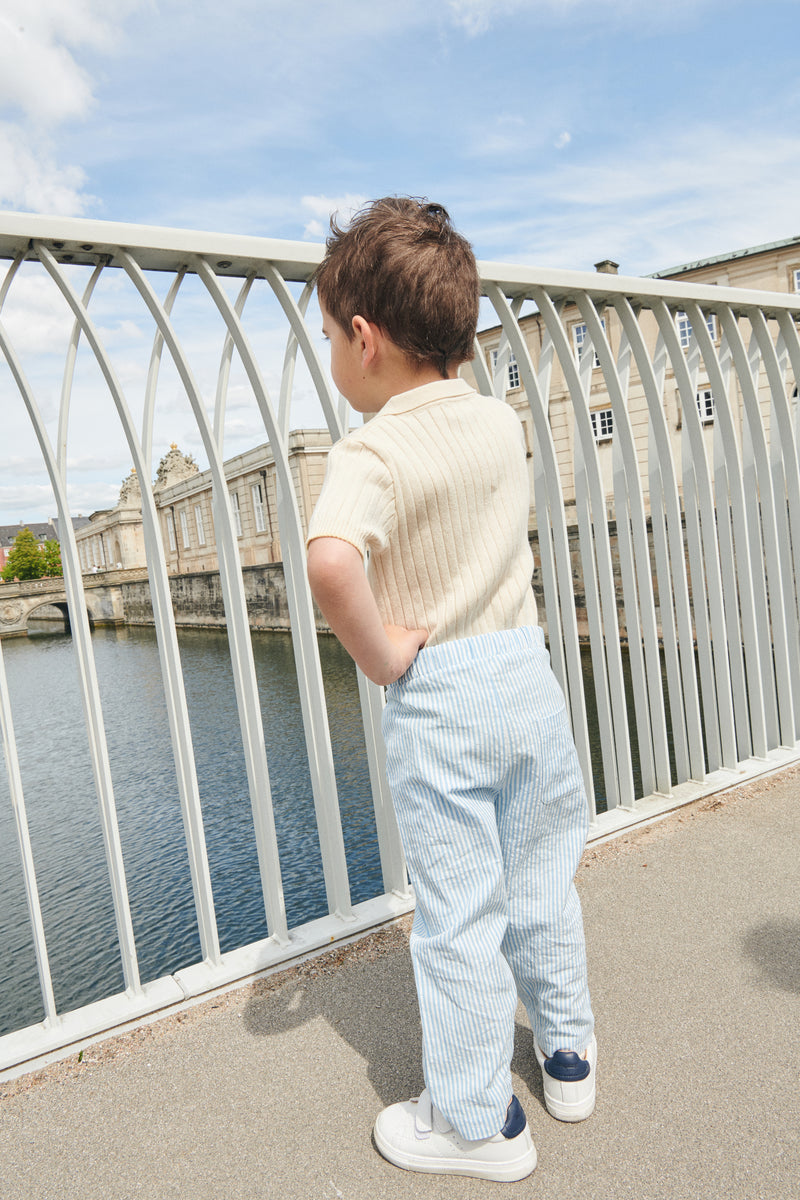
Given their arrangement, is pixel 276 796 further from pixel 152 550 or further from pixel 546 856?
pixel 546 856

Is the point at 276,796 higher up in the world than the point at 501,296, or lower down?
lower down

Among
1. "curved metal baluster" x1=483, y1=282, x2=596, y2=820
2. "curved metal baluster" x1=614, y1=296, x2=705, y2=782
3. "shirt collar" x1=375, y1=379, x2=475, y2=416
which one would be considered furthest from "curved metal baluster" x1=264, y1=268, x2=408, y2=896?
"curved metal baluster" x1=614, y1=296, x2=705, y2=782

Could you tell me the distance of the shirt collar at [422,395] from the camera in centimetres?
150

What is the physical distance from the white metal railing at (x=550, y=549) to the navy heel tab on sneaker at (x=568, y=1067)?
0.95 m

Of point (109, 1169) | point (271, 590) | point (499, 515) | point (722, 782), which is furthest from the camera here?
point (271, 590)

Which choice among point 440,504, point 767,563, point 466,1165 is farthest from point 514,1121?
point 767,563

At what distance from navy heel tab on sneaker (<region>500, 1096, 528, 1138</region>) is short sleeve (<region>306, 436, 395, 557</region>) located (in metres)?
1.09

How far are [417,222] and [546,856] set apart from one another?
1192 millimetres

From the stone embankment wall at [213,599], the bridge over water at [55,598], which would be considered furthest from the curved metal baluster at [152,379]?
the bridge over water at [55,598]

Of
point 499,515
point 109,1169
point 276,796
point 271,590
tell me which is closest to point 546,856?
point 499,515

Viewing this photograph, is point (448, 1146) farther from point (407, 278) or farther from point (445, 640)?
point (407, 278)

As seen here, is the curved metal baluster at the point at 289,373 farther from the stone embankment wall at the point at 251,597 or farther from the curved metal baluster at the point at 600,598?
the stone embankment wall at the point at 251,597

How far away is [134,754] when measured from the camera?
420 inches

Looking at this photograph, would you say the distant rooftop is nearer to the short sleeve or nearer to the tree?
the short sleeve
